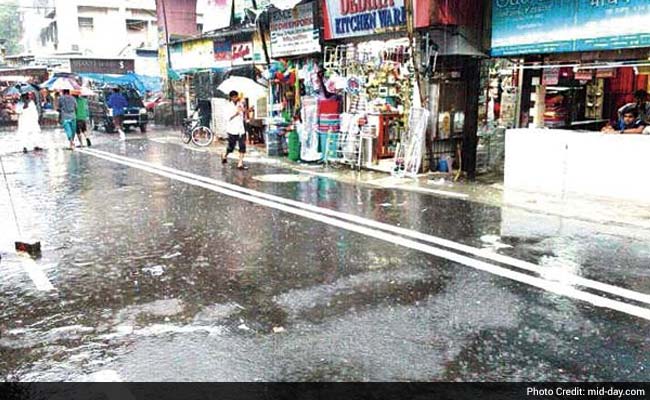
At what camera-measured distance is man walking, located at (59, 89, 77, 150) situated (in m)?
19.0

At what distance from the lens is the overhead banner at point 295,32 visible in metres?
16.1

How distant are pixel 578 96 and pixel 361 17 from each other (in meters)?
5.61

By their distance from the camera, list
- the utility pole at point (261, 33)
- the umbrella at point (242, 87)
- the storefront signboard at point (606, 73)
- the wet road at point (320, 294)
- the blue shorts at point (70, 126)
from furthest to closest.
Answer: the blue shorts at point (70, 126), the utility pole at point (261, 33), the umbrella at point (242, 87), the storefront signboard at point (606, 73), the wet road at point (320, 294)

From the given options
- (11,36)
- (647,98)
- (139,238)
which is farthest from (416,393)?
(11,36)

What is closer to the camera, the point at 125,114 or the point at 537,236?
the point at 537,236

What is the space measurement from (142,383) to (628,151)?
891 centimetres

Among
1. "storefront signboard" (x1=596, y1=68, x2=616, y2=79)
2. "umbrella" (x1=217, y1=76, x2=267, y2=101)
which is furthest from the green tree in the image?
"storefront signboard" (x1=596, y1=68, x2=616, y2=79)

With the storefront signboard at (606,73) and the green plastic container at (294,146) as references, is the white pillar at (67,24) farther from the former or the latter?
the storefront signboard at (606,73)

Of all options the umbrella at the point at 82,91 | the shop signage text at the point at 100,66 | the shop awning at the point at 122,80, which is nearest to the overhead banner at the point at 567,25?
the umbrella at the point at 82,91

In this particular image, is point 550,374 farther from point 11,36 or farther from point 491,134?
point 11,36

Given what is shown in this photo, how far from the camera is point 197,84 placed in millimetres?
25219

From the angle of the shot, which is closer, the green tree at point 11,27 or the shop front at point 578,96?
the shop front at point 578,96

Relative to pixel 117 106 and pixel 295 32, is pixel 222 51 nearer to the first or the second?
pixel 295 32

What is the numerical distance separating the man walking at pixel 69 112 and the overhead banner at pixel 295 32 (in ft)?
23.2
